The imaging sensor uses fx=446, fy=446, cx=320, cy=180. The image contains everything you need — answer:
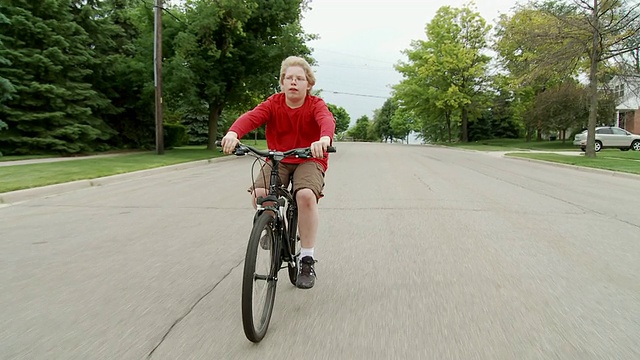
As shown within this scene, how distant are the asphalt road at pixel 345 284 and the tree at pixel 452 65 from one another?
115 ft

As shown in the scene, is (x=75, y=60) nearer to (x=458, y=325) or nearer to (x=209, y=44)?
(x=209, y=44)

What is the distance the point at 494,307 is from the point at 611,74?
76.9 ft

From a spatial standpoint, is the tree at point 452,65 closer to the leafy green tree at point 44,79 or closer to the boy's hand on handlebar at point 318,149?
the leafy green tree at point 44,79

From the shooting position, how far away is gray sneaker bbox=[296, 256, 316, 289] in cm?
354

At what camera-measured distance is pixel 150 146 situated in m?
25.6

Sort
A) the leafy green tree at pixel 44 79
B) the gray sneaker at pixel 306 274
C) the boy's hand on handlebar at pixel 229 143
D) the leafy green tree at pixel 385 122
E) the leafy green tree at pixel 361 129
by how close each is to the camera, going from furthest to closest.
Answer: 1. the leafy green tree at pixel 361 129
2. the leafy green tree at pixel 385 122
3. the leafy green tree at pixel 44 79
4. the gray sneaker at pixel 306 274
5. the boy's hand on handlebar at pixel 229 143

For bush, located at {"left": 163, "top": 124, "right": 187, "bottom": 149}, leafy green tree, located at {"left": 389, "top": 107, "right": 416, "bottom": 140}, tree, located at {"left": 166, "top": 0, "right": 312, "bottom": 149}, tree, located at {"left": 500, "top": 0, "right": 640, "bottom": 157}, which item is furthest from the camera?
leafy green tree, located at {"left": 389, "top": 107, "right": 416, "bottom": 140}

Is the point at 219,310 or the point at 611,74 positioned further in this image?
the point at 611,74

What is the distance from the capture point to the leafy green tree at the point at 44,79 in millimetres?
16906

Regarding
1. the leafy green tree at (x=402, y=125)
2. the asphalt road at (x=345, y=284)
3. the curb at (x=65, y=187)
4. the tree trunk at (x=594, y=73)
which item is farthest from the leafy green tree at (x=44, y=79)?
the leafy green tree at (x=402, y=125)

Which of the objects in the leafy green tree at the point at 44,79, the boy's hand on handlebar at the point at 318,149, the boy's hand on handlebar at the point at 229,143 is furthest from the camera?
the leafy green tree at the point at 44,79

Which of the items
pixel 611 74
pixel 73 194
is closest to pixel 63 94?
pixel 73 194

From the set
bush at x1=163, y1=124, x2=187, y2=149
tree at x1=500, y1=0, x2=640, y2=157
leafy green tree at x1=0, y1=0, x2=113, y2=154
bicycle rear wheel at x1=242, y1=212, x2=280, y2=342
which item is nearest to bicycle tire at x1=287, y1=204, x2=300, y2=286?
bicycle rear wheel at x1=242, y1=212, x2=280, y2=342

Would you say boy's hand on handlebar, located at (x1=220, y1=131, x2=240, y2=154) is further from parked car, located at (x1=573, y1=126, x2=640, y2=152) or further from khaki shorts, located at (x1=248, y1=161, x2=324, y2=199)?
parked car, located at (x1=573, y1=126, x2=640, y2=152)
